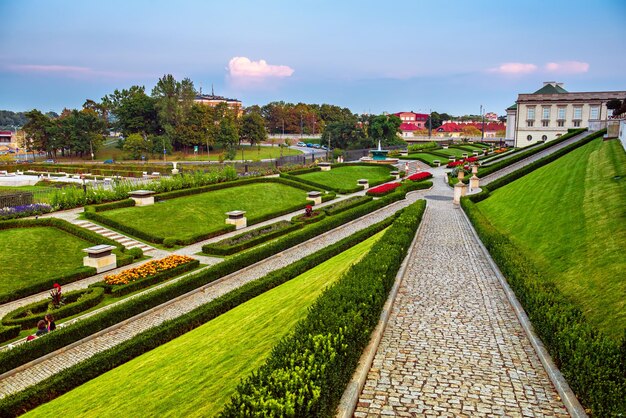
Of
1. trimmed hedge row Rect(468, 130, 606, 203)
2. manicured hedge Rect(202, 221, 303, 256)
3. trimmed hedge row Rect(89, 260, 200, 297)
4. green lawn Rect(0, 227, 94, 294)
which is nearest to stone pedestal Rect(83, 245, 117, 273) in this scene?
green lawn Rect(0, 227, 94, 294)

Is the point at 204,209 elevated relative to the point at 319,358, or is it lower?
lower

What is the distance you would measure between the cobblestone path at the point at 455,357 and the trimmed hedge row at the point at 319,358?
725 millimetres

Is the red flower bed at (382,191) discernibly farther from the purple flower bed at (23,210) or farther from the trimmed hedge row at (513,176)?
the purple flower bed at (23,210)

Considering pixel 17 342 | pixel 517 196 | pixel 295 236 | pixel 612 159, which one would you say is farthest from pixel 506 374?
pixel 612 159

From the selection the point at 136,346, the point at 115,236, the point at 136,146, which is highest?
the point at 136,146

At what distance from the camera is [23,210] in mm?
26531

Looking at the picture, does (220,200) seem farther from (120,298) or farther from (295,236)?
(120,298)

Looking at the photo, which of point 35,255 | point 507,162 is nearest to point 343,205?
point 35,255

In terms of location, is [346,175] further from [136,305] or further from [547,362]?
[547,362]

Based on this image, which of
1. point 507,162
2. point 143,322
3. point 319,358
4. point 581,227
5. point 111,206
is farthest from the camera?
point 507,162

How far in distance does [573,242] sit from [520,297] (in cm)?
527

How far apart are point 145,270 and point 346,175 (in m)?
33.5

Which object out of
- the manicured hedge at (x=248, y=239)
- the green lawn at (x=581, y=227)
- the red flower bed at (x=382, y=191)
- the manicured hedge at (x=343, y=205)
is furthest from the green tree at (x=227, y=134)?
the green lawn at (x=581, y=227)

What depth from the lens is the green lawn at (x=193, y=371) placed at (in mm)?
8938
